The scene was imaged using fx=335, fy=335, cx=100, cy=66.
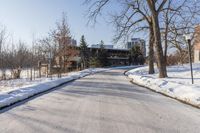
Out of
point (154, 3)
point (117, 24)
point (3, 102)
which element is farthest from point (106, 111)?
point (117, 24)

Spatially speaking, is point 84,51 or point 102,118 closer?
point 102,118

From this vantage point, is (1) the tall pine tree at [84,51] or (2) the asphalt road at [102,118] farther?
(1) the tall pine tree at [84,51]

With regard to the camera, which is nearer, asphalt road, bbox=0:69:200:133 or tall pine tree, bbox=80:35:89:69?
asphalt road, bbox=0:69:200:133

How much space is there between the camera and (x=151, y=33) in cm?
3800

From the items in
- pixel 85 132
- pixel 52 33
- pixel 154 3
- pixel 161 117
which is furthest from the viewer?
pixel 52 33

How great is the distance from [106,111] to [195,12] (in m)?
21.5

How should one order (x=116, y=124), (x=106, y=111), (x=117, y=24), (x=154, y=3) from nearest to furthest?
1. (x=116, y=124)
2. (x=106, y=111)
3. (x=154, y=3)
4. (x=117, y=24)

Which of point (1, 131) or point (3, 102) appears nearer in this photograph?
point (1, 131)

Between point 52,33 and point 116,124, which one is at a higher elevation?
point 52,33

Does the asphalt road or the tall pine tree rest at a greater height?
the tall pine tree

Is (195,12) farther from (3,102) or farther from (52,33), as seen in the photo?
(52,33)

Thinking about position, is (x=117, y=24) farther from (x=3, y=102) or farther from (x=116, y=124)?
(x=116, y=124)

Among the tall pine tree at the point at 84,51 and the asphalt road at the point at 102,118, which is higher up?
the tall pine tree at the point at 84,51

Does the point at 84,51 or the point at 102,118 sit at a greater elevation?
the point at 84,51
